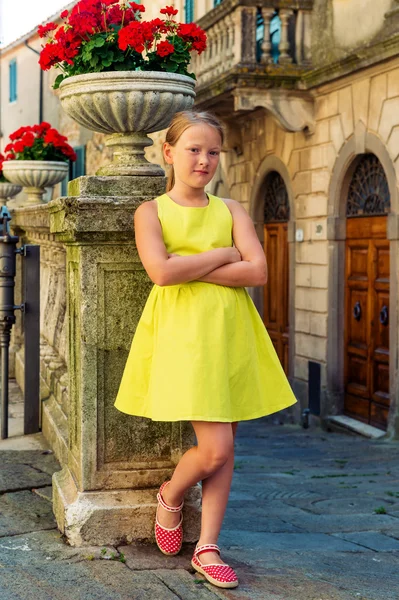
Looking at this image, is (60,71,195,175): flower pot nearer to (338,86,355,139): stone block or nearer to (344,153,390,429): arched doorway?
(344,153,390,429): arched doorway

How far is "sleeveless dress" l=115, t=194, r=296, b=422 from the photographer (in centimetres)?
323

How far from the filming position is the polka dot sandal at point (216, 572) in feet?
10.6

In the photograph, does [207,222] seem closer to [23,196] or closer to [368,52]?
[368,52]

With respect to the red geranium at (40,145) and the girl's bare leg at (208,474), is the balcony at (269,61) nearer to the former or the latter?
the red geranium at (40,145)

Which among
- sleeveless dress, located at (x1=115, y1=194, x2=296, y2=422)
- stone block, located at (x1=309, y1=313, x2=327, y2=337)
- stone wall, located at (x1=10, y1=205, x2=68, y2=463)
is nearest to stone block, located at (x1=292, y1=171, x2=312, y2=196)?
stone block, located at (x1=309, y1=313, x2=327, y2=337)

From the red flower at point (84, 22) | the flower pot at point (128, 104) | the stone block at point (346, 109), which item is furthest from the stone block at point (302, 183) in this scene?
the red flower at point (84, 22)

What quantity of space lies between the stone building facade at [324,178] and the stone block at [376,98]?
0.06 ft

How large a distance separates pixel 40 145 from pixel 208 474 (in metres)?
6.60

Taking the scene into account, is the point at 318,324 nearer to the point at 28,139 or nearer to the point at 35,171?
the point at 35,171

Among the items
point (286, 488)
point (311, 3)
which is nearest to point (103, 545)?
point (286, 488)

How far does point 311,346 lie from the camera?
42.1 ft

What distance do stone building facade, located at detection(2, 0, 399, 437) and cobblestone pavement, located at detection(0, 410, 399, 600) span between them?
4.71 m

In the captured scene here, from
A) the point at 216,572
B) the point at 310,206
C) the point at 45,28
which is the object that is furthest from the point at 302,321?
the point at 216,572

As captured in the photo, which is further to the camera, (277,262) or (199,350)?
(277,262)
